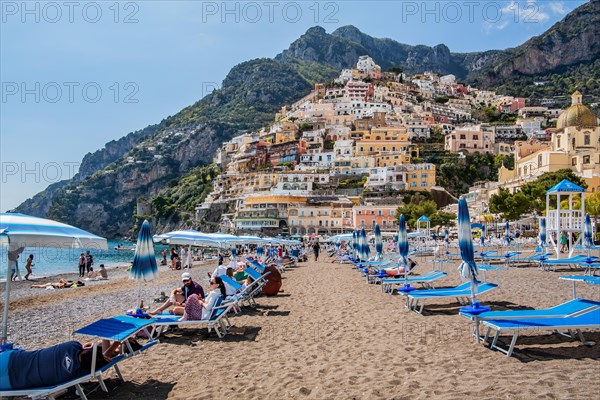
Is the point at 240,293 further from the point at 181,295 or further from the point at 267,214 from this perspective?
the point at 267,214

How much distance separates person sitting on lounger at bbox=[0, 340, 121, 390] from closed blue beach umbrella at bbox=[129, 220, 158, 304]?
11.4ft

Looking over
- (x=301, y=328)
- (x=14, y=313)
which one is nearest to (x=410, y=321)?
(x=301, y=328)

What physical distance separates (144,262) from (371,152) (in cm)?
7539

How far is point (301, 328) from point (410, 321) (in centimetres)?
196

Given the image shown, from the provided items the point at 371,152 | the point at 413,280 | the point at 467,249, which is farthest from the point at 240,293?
the point at 371,152

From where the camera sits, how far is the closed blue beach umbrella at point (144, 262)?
26.2 ft

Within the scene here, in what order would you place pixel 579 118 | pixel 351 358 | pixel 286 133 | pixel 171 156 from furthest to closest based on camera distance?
1. pixel 171 156
2. pixel 286 133
3. pixel 579 118
4. pixel 351 358

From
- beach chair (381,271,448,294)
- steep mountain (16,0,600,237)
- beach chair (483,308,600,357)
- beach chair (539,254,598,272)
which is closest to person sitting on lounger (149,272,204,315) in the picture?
beach chair (483,308,600,357)

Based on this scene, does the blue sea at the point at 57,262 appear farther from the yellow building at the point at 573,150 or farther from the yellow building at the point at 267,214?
the yellow building at the point at 573,150

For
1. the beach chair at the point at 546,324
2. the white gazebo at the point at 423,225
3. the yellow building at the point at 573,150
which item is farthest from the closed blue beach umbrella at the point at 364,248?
the yellow building at the point at 573,150

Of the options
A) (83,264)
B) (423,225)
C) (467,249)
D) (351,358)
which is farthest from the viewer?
(423,225)

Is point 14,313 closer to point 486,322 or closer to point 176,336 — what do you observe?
point 176,336

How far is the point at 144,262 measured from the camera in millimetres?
8117

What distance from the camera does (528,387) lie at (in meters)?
4.43
